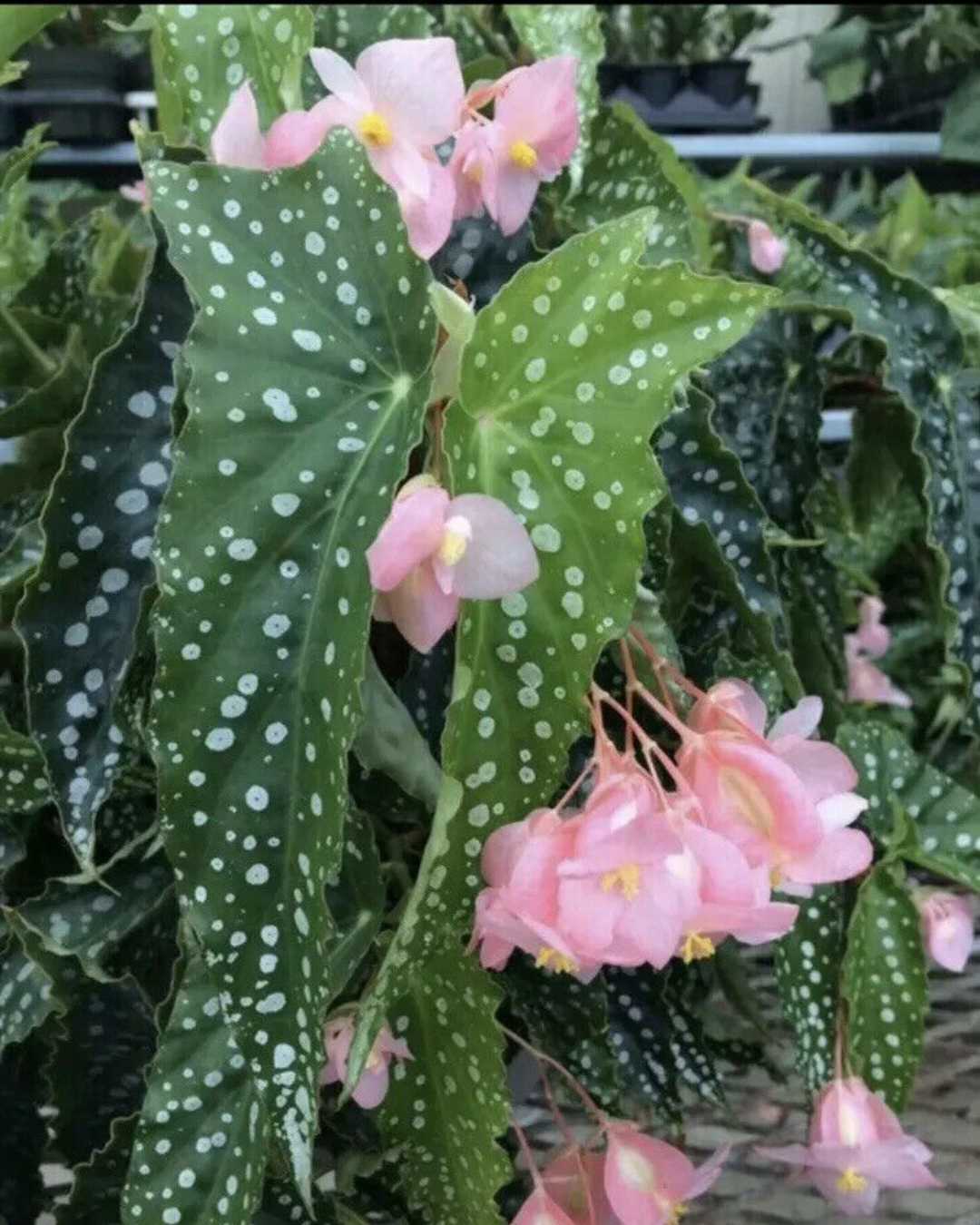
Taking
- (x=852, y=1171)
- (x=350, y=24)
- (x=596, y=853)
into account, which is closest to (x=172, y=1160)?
(x=596, y=853)

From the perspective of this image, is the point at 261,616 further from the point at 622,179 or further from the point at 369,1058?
the point at 622,179

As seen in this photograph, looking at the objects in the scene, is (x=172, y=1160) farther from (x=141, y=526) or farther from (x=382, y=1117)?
(x=141, y=526)

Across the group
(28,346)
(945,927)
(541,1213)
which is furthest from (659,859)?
(28,346)

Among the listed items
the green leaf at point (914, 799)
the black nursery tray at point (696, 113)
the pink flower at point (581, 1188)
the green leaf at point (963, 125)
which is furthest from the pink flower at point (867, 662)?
the black nursery tray at point (696, 113)

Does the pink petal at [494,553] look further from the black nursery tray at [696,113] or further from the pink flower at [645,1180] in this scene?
the black nursery tray at [696,113]

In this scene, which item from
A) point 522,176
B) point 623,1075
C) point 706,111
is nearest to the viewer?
point 522,176
